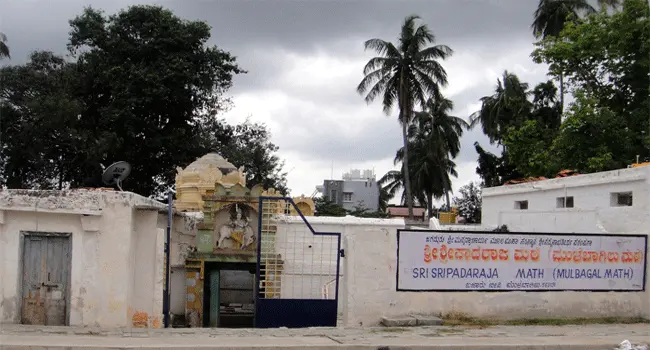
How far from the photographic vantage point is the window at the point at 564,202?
18266 millimetres

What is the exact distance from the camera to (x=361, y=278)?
532 inches

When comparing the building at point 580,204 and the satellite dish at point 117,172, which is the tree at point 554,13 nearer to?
the building at point 580,204

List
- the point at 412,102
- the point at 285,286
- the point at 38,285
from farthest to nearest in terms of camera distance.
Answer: the point at 412,102 < the point at 285,286 < the point at 38,285

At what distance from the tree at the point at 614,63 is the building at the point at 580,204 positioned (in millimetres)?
11609

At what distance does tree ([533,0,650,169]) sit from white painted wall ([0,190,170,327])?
2373 centimetres

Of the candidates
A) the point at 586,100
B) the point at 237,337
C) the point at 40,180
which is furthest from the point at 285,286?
the point at 40,180

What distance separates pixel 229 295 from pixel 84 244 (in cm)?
961

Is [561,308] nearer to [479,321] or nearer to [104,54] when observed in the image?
[479,321]

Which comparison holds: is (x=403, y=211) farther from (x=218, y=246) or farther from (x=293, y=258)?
(x=293, y=258)

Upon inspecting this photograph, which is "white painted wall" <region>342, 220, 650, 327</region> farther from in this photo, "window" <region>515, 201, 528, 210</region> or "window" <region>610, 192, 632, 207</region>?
"window" <region>515, 201, 528, 210</region>

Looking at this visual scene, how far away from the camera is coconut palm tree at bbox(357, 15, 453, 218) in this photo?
44656mm

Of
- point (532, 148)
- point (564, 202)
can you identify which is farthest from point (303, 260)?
point (532, 148)

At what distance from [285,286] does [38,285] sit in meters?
7.02

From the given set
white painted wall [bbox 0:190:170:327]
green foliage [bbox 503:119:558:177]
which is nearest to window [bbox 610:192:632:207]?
white painted wall [bbox 0:190:170:327]
